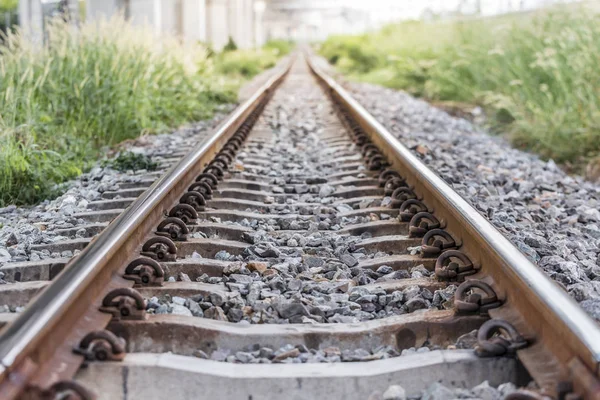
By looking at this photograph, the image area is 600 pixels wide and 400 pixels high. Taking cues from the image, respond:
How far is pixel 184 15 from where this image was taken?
24000 millimetres

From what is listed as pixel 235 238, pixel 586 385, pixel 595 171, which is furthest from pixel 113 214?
pixel 595 171

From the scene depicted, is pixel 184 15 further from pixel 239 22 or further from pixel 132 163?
pixel 132 163

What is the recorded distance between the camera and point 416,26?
58.2 feet

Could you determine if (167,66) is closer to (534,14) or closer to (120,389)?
(534,14)

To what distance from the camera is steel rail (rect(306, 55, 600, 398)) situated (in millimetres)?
1966

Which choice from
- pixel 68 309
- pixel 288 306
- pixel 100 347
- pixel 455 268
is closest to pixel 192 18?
pixel 455 268

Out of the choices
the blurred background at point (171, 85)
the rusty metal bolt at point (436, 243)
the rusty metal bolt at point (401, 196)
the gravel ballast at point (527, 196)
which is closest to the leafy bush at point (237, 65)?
the blurred background at point (171, 85)

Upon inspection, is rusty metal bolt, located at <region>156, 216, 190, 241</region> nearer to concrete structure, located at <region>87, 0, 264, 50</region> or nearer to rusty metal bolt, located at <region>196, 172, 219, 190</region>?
rusty metal bolt, located at <region>196, 172, 219, 190</region>

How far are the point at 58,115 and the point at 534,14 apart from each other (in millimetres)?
5471

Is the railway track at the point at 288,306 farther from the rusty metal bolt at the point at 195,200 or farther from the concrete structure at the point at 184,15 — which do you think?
the concrete structure at the point at 184,15

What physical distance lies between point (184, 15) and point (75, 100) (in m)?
17.7

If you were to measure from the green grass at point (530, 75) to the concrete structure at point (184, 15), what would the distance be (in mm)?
4213

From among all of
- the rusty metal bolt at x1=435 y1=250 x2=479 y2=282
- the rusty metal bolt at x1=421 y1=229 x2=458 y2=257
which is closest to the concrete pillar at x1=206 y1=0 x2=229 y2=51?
the rusty metal bolt at x1=421 y1=229 x2=458 y2=257

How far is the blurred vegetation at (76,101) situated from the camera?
533 cm
